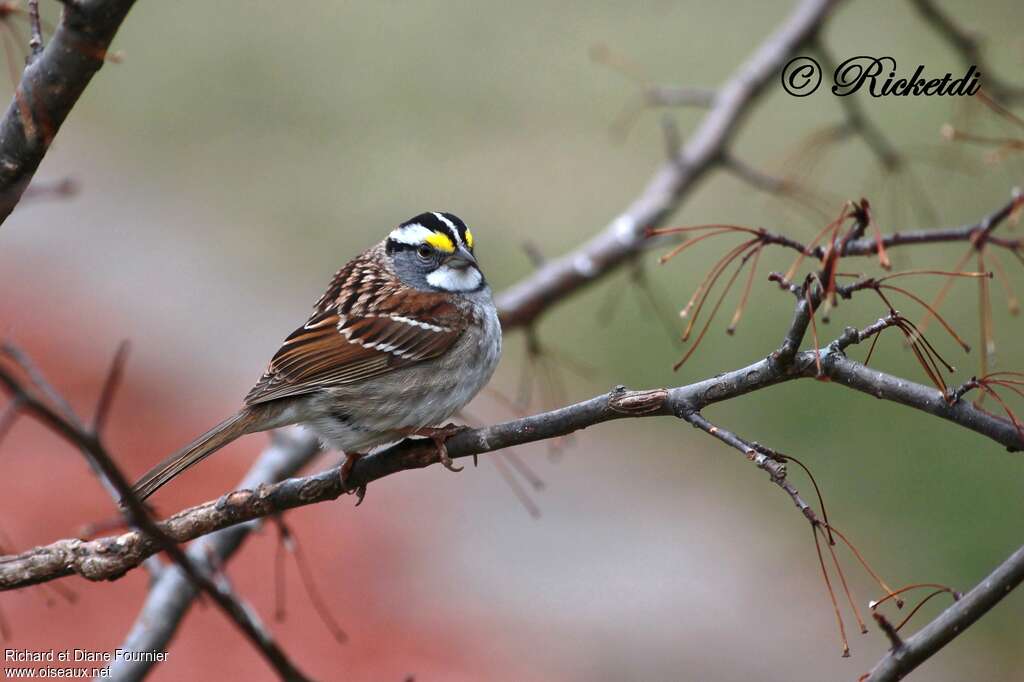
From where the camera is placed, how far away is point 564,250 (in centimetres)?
1139

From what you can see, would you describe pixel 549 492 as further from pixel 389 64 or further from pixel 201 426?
pixel 389 64

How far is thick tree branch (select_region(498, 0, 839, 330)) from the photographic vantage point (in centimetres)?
583

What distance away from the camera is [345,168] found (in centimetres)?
1371

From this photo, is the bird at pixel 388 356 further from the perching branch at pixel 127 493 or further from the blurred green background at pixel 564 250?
the blurred green background at pixel 564 250

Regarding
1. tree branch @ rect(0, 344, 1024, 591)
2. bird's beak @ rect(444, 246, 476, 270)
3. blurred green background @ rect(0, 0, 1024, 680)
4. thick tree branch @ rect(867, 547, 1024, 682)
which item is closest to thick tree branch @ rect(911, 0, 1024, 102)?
blurred green background @ rect(0, 0, 1024, 680)

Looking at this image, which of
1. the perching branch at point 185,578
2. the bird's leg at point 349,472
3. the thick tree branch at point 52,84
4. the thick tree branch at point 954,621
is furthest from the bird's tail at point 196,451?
the thick tree branch at point 954,621

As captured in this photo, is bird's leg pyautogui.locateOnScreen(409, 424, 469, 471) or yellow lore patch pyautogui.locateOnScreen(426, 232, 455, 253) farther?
yellow lore patch pyautogui.locateOnScreen(426, 232, 455, 253)

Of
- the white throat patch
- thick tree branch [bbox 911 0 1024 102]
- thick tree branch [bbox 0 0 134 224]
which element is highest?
thick tree branch [bbox 911 0 1024 102]

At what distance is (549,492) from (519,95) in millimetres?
7518

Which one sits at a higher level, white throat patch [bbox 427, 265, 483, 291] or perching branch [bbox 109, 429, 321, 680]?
white throat patch [bbox 427, 265, 483, 291]

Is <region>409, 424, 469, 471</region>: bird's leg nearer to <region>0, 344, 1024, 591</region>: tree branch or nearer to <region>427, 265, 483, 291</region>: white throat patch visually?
<region>0, 344, 1024, 591</region>: tree branch

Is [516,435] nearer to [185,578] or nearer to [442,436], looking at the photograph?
[442,436]

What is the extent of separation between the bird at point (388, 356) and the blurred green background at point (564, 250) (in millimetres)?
2245

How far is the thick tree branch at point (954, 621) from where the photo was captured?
2410 mm
